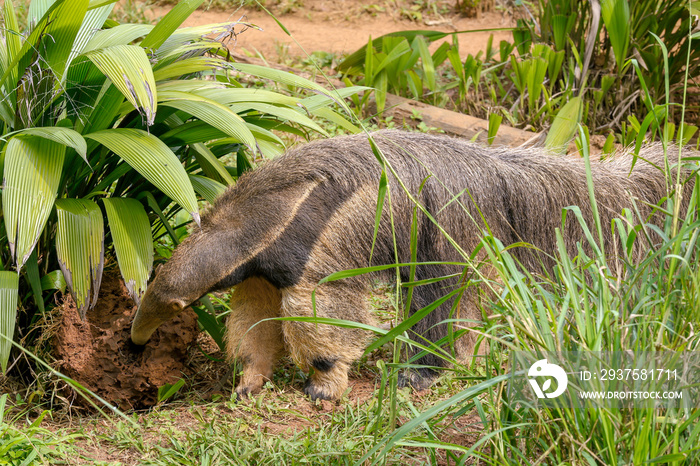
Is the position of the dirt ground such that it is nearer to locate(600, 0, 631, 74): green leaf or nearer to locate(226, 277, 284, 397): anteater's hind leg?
locate(600, 0, 631, 74): green leaf

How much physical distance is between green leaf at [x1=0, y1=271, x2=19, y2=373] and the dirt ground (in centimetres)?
624

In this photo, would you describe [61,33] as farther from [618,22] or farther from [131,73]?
[618,22]

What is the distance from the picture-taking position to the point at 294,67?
796 cm

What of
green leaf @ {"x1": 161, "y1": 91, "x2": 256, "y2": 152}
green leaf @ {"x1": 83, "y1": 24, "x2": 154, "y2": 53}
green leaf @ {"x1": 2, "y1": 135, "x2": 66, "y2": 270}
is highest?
green leaf @ {"x1": 83, "y1": 24, "x2": 154, "y2": 53}

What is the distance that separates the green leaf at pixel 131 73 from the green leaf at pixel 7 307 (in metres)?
1.08

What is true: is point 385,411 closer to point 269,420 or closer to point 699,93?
point 269,420

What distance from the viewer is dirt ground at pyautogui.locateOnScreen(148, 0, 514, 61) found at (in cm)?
942

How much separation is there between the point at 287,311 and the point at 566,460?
176cm

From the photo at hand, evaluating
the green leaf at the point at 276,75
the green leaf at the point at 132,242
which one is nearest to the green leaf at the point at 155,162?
the green leaf at the point at 132,242

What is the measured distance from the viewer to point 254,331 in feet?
12.8

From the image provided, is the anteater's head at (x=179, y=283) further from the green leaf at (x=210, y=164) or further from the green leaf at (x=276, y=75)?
the green leaf at (x=276, y=75)

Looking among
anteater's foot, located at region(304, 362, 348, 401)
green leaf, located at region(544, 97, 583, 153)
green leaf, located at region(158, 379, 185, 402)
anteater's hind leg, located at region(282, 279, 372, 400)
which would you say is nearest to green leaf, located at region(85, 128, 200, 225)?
anteater's hind leg, located at region(282, 279, 372, 400)

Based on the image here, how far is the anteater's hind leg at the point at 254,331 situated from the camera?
3.89 meters

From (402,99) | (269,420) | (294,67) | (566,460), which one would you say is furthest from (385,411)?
(294,67)
